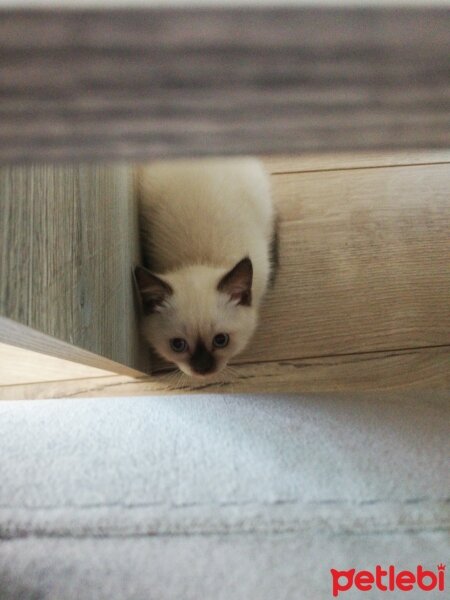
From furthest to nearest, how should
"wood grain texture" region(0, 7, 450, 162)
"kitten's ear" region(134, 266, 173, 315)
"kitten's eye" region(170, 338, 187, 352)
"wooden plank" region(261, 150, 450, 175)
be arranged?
"wooden plank" region(261, 150, 450, 175) → "kitten's eye" region(170, 338, 187, 352) → "kitten's ear" region(134, 266, 173, 315) → "wood grain texture" region(0, 7, 450, 162)

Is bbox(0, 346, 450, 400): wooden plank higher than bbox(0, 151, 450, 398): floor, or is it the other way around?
bbox(0, 151, 450, 398): floor

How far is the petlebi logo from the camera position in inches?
14.7

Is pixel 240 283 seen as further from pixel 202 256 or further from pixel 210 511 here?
pixel 210 511

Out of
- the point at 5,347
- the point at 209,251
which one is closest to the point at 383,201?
the point at 209,251

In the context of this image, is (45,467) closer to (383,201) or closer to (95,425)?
(95,425)

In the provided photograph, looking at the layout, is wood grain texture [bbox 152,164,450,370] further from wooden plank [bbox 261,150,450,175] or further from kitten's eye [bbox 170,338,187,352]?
kitten's eye [bbox 170,338,187,352]

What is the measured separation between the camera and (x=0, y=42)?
0.15 metres

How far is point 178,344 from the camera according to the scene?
1087 millimetres

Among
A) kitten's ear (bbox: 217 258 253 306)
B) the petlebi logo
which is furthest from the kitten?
the petlebi logo

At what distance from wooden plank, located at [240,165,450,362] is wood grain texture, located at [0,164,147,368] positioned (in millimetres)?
383

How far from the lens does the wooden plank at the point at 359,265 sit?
45.3 inches

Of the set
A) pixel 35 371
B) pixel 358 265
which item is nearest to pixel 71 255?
pixel 35 371

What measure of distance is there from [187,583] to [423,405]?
38 cm

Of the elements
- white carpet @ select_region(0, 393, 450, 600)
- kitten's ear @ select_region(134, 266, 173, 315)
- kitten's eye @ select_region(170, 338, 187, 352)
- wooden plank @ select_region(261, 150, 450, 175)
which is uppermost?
wooden plank @ select_region(261, 150, 450, 175)
